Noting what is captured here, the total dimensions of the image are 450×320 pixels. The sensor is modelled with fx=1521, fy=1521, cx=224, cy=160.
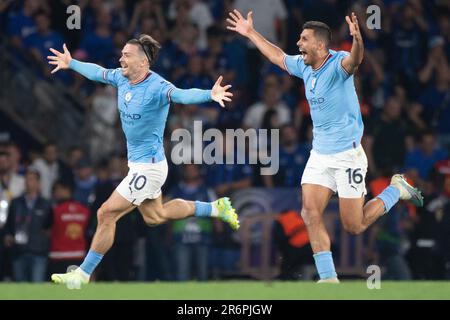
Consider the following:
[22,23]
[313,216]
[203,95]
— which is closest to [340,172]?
[313,216]

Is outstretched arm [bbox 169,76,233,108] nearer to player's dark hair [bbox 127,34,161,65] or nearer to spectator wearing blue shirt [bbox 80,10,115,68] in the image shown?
player's dark hair [bbox 127,34,161,65]

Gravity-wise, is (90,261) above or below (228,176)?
below

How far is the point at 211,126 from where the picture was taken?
21.8m

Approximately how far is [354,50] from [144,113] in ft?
8.08

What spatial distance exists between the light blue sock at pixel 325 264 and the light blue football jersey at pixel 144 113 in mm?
2065

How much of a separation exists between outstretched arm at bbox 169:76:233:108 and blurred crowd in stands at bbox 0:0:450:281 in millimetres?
4330

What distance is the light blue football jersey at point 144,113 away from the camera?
53.8 ft

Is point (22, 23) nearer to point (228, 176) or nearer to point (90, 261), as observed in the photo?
point (228, 176)

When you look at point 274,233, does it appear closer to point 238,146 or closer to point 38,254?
point 238,146

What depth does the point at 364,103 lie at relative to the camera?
23219 mm

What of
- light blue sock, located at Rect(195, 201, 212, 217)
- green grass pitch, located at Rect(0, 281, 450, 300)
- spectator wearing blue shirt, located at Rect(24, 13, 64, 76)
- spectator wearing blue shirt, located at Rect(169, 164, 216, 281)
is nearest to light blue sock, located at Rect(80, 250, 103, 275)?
green grass pitch, located at Rect(0, 281, 450, 300)

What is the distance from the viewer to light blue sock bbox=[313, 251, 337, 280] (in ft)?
52.9

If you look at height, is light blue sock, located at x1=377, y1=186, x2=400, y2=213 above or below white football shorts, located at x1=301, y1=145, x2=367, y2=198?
below

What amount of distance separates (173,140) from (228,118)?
943 mm
